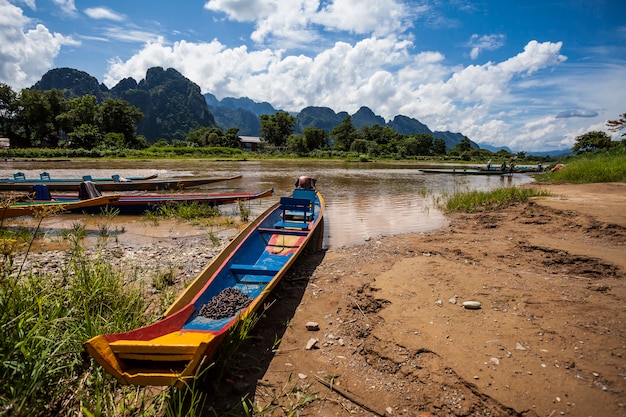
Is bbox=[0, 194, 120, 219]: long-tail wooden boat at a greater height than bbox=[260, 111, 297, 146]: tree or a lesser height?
lesser

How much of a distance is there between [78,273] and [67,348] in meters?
1.38

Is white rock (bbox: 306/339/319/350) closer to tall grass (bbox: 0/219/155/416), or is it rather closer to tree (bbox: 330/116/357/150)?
tall grass (bbox: 0/219/155/416)

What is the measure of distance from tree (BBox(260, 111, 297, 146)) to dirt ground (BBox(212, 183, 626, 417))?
2849 inches

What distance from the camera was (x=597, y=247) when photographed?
21.8ft

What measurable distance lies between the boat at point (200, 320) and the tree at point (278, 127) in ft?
235

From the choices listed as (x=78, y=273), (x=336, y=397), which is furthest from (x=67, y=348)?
(x=336, y=397)

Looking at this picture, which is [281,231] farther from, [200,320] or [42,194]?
[42,194]

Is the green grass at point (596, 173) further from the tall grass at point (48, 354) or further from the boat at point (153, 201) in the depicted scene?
the tall grass at point (48, 354)

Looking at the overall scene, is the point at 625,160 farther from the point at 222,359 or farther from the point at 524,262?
the point at 222,359

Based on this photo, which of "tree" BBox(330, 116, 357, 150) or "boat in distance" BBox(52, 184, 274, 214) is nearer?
"boat in distance" BBox(52, 184, 274, 214)

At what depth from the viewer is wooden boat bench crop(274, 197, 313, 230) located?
831 centimetres

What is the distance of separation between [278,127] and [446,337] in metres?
75.6

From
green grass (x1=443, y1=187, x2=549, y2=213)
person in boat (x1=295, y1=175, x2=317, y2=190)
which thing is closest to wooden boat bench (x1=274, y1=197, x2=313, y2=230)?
person in boat (x1=295, y1=175, x2=317, y2=190)

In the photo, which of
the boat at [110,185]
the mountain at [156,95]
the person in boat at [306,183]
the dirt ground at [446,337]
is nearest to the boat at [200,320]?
the dirt ground at [446,337]
